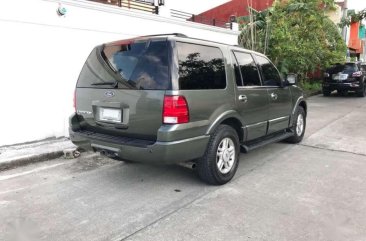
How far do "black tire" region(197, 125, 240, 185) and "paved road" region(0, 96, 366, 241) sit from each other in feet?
0.43

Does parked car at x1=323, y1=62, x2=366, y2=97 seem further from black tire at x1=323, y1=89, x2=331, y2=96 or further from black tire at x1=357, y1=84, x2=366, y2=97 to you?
black tire at x1=323, y1=89, x2=331, y2=96

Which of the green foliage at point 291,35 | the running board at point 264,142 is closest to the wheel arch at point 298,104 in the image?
the running board at point 264,142

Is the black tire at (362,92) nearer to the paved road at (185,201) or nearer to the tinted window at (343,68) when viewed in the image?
the tinted window at (343,68)

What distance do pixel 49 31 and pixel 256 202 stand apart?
5160mm

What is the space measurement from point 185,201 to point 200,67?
1.65 m

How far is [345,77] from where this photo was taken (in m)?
15.5

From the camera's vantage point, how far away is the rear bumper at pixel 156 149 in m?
3.92

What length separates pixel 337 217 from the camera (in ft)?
12.3

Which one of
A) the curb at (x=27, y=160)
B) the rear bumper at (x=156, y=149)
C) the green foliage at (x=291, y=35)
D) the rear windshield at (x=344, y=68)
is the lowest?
the curb at (x=27, y=160)

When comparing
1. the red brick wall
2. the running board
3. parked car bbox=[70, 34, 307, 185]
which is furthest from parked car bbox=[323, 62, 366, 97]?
parked car bbox=[70, 34, 307, 185]

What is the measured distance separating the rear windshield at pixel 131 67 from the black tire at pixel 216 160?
3.33ft

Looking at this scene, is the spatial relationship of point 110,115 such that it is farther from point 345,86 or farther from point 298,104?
point 345,86

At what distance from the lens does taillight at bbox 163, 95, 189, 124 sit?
3891 mm

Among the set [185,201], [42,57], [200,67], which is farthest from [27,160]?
[200,67]
